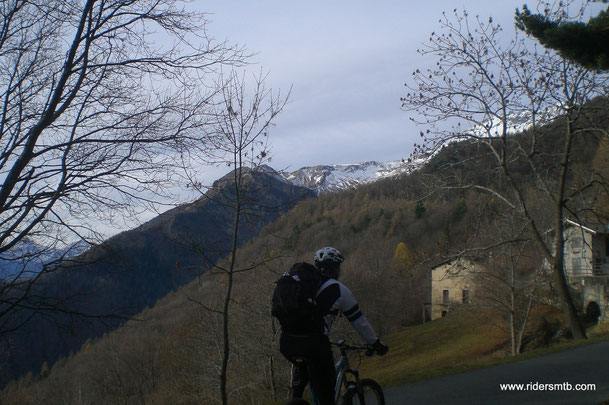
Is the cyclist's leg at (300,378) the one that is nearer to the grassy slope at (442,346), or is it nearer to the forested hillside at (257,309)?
the forested hillside at (257,309)

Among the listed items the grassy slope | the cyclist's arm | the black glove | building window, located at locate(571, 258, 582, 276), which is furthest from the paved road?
building window, located at locate(571, 258, 582, 276)

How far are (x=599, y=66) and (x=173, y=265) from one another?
8.04 m

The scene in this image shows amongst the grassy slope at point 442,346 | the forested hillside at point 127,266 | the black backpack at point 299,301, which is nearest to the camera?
the black backpack at point 299,301

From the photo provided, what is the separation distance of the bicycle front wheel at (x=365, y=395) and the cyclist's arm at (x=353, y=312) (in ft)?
1.90

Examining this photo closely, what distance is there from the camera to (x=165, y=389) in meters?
27.6

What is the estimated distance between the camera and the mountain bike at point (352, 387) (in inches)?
183

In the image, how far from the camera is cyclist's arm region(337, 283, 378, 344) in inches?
170

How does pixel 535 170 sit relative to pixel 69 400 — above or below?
above

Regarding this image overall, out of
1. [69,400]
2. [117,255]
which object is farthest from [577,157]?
[69,400]

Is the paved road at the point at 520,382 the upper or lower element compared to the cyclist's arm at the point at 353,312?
lower

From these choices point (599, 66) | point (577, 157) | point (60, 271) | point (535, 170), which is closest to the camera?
point (60, 271)

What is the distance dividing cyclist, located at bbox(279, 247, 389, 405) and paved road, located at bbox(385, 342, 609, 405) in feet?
9.86

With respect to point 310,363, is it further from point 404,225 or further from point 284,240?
point 404,225

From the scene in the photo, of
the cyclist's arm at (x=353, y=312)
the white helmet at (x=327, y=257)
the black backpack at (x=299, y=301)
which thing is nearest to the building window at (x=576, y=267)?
the cyclist's arm at (x=353, y=312)
